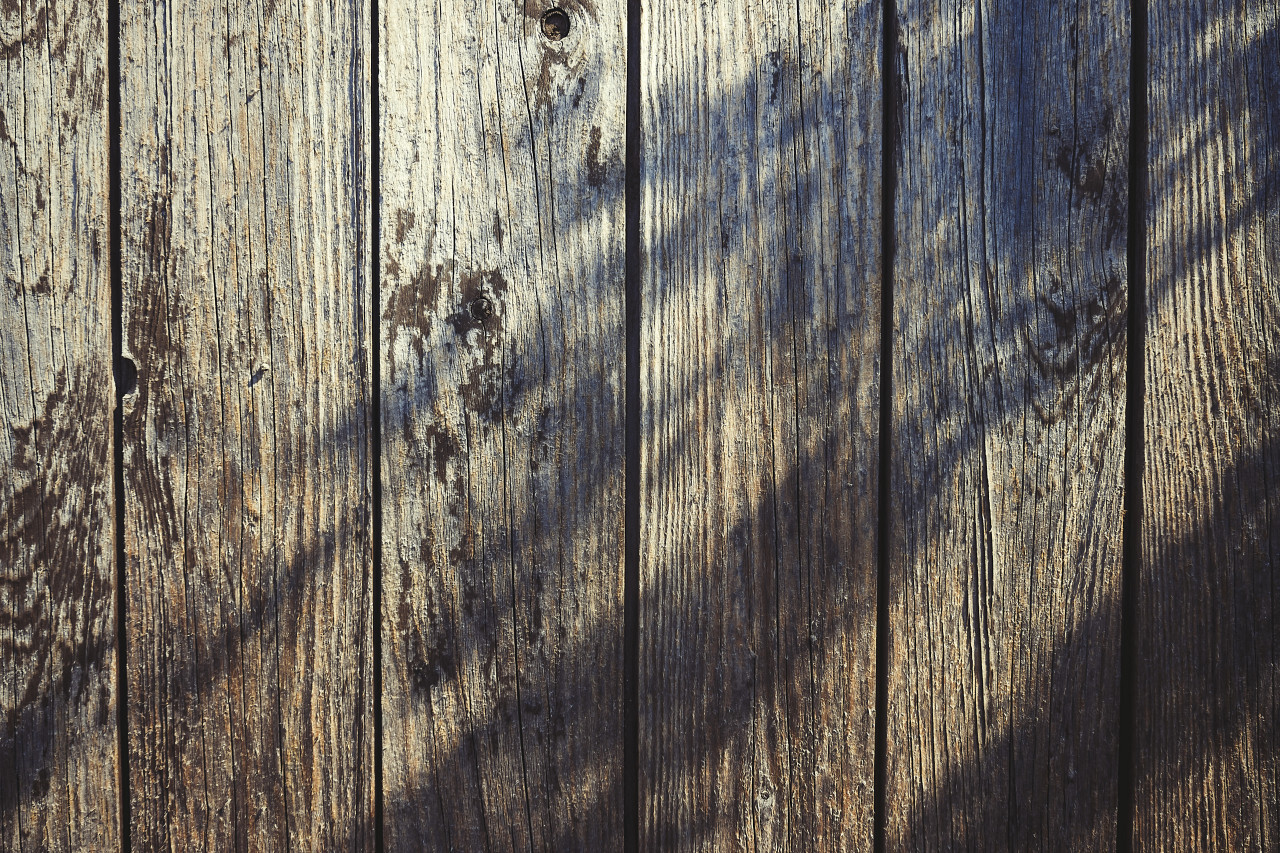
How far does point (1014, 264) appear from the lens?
3.54 ft

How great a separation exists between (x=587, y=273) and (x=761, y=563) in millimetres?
519

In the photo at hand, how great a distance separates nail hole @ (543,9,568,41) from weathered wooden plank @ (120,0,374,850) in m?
0.28

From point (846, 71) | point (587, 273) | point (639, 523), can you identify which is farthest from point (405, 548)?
point (846, 71)

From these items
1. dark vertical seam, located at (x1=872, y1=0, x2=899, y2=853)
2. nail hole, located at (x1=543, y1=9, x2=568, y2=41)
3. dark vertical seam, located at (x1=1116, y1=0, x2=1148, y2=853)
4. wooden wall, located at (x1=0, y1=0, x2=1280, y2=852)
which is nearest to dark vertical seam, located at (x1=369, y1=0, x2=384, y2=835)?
wooden wall, located at (x1=0, y1=0, x2=1280, y2=852)

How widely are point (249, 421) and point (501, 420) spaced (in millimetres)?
383

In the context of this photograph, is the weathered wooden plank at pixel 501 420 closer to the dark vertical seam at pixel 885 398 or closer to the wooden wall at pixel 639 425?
the wooden wall at pixel 639 425

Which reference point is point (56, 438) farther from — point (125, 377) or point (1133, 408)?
point (1133, 408)

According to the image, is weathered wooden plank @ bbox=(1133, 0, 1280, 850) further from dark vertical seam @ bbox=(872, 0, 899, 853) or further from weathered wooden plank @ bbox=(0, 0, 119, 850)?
weathered wooden plank @ bbox=(0, 0, 119, 850)

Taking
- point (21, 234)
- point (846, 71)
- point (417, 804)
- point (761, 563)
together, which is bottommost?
point (417, 804)

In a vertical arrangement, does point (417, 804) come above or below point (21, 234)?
below

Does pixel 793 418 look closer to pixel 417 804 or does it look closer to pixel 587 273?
pixel 587 273

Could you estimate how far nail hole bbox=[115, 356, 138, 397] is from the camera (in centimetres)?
105

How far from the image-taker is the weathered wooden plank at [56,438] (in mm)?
1047

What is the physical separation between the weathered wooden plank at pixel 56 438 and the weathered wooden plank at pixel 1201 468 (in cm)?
159
